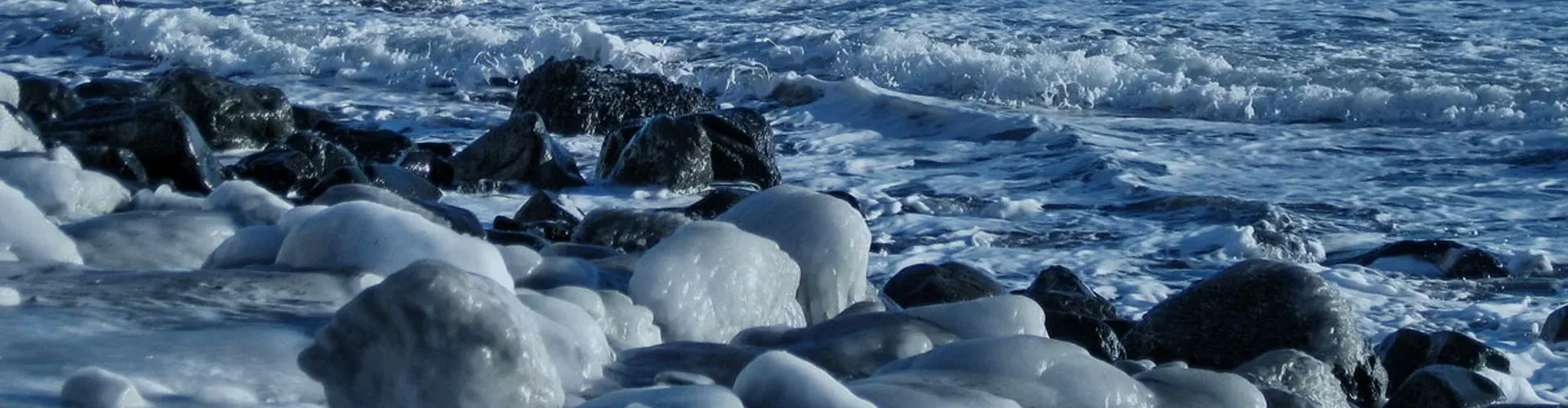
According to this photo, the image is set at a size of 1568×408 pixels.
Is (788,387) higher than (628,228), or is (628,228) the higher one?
(788,387)

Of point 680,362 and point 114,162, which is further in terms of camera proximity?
point 114,162

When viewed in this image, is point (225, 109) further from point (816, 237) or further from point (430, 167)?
point (816, 237)

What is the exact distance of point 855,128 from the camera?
11242 mm

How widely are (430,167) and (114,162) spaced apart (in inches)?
87.1

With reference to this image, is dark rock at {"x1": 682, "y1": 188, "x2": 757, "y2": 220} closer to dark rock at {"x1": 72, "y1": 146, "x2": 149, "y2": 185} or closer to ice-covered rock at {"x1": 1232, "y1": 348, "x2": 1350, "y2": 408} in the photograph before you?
dark rock at {"x1": 72, "y1": 146, "x2": 149, "y2": 185}

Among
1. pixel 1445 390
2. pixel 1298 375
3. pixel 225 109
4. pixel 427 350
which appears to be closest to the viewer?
pixel 427 350

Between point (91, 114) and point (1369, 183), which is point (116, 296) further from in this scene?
point (1369, 183)

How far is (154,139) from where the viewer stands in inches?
256

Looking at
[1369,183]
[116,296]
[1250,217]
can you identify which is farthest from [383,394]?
[1369,183]

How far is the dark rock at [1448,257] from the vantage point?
711cm

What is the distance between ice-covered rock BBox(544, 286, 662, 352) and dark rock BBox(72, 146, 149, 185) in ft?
10.3

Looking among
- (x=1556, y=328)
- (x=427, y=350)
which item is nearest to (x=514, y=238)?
(x=427, y=350)

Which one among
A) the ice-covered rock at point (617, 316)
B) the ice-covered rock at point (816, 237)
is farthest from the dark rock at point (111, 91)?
the ice-covered rock at point (617, 316)

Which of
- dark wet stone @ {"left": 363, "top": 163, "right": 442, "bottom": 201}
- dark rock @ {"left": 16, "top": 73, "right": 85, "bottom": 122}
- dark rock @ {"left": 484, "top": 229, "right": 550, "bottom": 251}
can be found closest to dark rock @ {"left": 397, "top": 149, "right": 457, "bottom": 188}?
dark wet stone @ {"left": 363, "top": 163, "right": 442, "bottom": 201}
